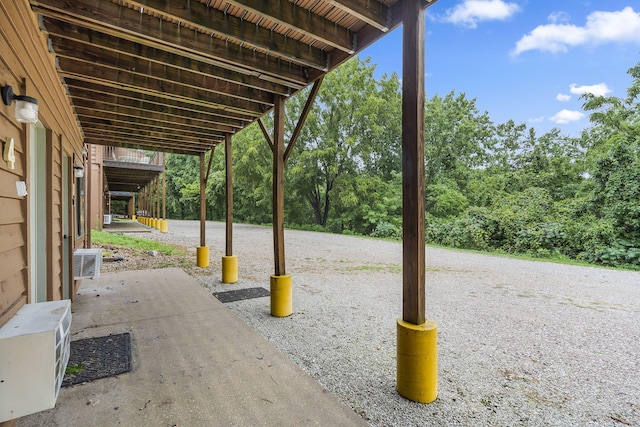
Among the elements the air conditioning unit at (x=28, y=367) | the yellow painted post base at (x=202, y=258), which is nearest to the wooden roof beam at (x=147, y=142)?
the yellow painted post base at (x=202, y=258)

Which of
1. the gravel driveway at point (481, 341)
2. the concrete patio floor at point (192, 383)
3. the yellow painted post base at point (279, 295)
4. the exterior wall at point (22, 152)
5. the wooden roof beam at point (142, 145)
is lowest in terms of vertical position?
the gravel driveway at point (481, 341)

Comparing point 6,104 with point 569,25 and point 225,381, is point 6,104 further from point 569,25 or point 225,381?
point 569,25

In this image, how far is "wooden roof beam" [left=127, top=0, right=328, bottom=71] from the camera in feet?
7.39

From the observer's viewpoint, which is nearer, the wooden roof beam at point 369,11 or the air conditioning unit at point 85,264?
the wooden roof beam at point 369,11

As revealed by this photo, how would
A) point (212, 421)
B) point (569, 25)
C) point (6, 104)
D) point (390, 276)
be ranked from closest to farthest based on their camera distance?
1. point (6, 104)
2. point (212, 421)
3. point (390, 276)
4. point (569, 25)

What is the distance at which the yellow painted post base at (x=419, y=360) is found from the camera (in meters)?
2.09

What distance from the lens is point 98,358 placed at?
2.60 metres

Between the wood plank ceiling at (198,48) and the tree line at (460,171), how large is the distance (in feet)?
31.7

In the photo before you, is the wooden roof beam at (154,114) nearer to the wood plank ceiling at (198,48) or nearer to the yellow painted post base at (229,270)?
the wood plank ceiling at (198,48)

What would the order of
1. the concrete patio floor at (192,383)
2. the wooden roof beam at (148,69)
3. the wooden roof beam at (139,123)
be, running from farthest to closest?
the wooden roof beam at (139,123) < the wooden roof beam at (148,69) < the concrete patio floor at (192,383)

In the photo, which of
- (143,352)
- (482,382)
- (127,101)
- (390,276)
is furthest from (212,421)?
(390,276)

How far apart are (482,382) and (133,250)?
8746 millimetres

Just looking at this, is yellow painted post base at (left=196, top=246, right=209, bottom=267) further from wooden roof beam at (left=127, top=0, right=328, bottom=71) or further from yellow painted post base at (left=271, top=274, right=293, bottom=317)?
wooden roof beam at (left=127, top=0, right=328, bottom=71)

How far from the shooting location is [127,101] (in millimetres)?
4145
